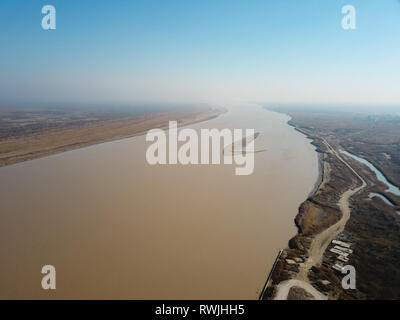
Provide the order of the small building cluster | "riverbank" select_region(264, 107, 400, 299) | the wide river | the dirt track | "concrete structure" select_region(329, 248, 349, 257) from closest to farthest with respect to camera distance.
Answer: the dirt track, "riverbank" select_region(264, 107, 400, 299), the wide river, the small building cluster, "concrete structure" select_region(329, 248, 349, 257)

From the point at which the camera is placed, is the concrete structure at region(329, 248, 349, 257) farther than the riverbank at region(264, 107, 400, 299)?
Yes

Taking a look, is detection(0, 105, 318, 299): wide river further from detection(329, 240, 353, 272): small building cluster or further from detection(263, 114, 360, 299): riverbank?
detection(329, 240, 353, 272): small building cluster

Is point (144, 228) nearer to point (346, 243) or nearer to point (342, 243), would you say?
point (342, 243)

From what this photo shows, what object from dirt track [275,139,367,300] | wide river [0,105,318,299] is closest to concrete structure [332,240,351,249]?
dirt track [275,139,367,300]

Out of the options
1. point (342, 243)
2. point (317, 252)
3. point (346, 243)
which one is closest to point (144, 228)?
point (317, 252)

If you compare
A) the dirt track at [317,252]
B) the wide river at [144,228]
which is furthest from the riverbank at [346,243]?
the wide river at [144,228]

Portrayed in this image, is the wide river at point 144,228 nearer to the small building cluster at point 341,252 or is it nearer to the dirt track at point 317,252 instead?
the dirt track at point 317,252
